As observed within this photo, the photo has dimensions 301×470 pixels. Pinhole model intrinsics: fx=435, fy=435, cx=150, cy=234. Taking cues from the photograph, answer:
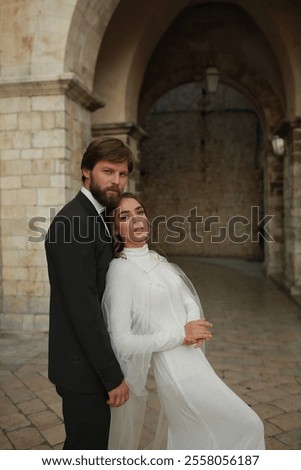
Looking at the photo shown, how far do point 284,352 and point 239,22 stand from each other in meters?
7.71

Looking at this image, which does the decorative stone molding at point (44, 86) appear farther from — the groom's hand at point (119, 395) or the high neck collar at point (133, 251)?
the groom's hand at point (119, 395)

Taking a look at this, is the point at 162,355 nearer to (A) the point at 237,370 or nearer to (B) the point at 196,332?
(B) the point at 196,332

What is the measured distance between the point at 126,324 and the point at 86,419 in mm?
421

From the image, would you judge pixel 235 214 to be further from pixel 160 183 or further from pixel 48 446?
pixel 48 446

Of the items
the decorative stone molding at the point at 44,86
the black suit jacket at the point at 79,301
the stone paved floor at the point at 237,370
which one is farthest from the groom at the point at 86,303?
the decorative stone molding at the point at 44,86

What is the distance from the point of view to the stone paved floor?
297 centimetres

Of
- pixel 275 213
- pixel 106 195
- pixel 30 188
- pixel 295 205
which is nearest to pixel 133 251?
pixel 106 195

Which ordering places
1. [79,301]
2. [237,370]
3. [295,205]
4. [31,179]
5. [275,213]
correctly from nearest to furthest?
[79,301] → [237,370] → [31,179] → [295,205] → [275,213]

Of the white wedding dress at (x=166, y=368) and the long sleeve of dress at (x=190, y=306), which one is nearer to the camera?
the white wedding dress at (x=166, y=368)

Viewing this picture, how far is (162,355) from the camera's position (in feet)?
6.14

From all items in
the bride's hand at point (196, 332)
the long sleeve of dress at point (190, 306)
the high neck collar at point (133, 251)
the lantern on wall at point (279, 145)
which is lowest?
the bride's hand at point (196, 332)

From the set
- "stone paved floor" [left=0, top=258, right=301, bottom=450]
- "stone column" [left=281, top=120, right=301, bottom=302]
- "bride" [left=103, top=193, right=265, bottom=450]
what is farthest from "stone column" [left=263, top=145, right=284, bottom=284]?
"bride" [left=103, top=193, right=265, bottom=450]

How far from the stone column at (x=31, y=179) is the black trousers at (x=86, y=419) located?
388 cm

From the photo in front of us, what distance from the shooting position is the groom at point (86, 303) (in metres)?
1.69
